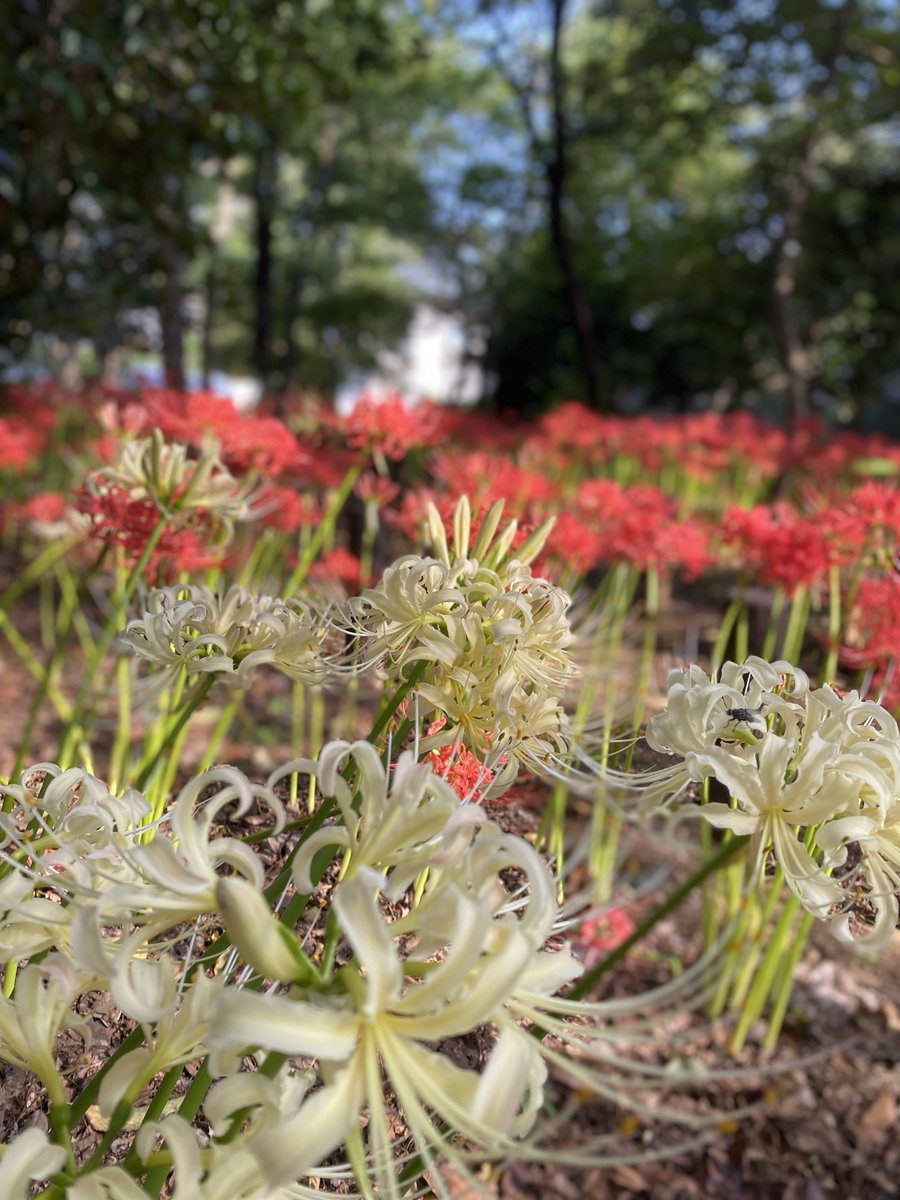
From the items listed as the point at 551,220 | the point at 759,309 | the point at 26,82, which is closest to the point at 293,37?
the point at 26,82

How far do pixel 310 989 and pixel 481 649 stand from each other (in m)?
0.33

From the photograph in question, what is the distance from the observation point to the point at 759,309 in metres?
10.6

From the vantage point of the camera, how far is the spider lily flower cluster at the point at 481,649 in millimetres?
749

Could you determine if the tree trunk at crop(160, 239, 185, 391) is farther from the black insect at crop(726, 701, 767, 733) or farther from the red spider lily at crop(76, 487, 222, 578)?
the black insect at crop(726, 701, 767, 733)

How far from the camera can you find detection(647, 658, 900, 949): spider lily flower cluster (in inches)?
24.1

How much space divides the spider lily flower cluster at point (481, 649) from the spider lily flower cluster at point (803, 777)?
0.11m

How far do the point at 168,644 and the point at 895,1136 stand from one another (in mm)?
1812

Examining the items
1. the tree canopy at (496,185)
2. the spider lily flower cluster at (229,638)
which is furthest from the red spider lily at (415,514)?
the tree canopy at (496,185)

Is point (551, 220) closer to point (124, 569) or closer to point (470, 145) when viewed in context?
point (124, 569)

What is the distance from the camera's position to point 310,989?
1.59 feet

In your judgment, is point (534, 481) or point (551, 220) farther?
point (551, 220)

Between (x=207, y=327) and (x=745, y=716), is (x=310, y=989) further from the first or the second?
(x=207, y=327)

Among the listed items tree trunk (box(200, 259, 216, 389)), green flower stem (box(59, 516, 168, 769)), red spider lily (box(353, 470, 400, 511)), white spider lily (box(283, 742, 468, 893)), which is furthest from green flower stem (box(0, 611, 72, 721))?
tree trunk (box(200, 259, 216, 389))

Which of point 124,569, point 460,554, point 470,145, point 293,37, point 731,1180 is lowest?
point 731,1180
